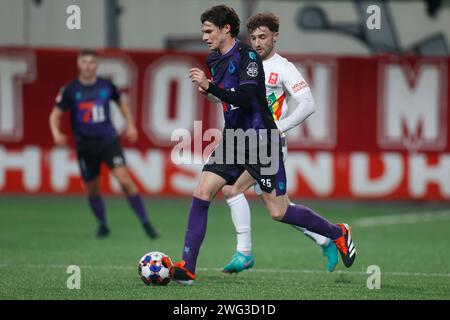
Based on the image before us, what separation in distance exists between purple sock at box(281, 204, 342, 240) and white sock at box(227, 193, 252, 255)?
73 centimetres

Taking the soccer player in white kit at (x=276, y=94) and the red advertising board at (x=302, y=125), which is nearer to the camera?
the soccer player in white kit at (x=276, y=94)

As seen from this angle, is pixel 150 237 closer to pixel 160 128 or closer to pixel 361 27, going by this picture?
pixel 160 128

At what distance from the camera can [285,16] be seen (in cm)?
1867

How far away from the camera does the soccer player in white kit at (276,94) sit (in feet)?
28.1

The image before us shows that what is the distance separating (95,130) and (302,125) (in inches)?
200

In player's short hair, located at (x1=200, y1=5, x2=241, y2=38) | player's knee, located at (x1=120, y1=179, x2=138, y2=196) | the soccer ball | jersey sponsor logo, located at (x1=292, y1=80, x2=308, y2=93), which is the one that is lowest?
the soccer ball

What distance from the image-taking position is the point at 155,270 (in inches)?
307

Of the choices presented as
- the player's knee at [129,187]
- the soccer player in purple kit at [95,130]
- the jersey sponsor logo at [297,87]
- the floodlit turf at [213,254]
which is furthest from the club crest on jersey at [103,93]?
the jersey sponsor logo at [297,87]

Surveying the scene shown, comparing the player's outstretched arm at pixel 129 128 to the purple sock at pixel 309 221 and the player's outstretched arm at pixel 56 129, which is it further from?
the purple sock at pixel 309 221

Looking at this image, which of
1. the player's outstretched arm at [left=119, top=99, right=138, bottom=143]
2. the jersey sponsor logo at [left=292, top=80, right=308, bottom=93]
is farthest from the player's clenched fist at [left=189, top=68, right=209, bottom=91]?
the player's outstretched arm at [left=119, top=99, right=138, bottom=143]

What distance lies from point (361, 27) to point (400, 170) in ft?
10.6

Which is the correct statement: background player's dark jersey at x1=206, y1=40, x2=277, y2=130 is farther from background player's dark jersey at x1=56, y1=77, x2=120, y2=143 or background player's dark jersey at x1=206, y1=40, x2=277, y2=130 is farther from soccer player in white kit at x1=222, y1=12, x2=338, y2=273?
background player's dark jersey at x1=56, y1=77, x2=120, y2=143

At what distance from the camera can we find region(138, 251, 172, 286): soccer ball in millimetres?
7793

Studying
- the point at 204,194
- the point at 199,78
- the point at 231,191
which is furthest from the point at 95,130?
the point at 199,78
